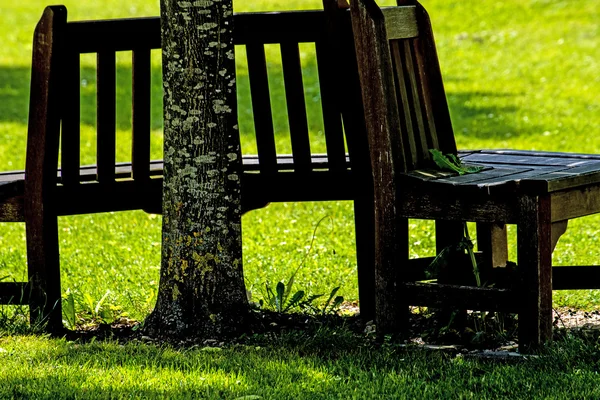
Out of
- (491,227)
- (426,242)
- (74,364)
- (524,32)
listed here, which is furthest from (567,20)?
(74,364)

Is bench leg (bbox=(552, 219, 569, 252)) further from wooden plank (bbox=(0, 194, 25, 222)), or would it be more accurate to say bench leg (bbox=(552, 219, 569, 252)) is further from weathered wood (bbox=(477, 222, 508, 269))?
wooden plank (bbox=(0, 194, 25, 222))

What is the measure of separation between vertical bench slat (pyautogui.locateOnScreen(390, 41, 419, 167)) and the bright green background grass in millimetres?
1358

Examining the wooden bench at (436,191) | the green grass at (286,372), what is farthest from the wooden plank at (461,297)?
the green grass at (286,372)

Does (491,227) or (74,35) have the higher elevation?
(74,35)

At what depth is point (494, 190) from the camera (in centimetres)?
405

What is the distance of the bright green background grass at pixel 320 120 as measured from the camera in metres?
6.39

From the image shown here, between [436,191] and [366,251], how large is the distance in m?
0.76

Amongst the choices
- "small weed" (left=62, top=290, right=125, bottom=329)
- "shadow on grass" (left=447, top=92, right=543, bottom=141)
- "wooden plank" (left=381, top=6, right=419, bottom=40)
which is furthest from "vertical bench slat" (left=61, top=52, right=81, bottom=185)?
"shadow on grass" (left=447, top=92, right=543, bottom=141)

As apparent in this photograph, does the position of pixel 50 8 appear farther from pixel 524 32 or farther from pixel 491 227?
pixel 524 32

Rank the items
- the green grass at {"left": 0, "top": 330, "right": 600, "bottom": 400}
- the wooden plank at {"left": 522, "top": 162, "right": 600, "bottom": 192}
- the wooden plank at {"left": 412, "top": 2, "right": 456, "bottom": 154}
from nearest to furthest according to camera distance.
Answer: the green grass at {"left": 0, "top": 330, "right": 600, "bottom": 400} → the wooden plank at {"left": 522, "top": 162, "right": 600, "bottom": 192} → the wooden plank at {"left": 412, "top": 2, "right": 456, "bottom": 154}

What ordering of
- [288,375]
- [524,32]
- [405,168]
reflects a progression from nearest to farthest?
1. [288,375]
2. [405,168]
3. [524,32]

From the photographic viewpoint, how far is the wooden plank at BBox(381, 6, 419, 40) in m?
4.50

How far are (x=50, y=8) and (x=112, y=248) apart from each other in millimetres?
2973

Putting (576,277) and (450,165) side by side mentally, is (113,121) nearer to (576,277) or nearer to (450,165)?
(450,165)
